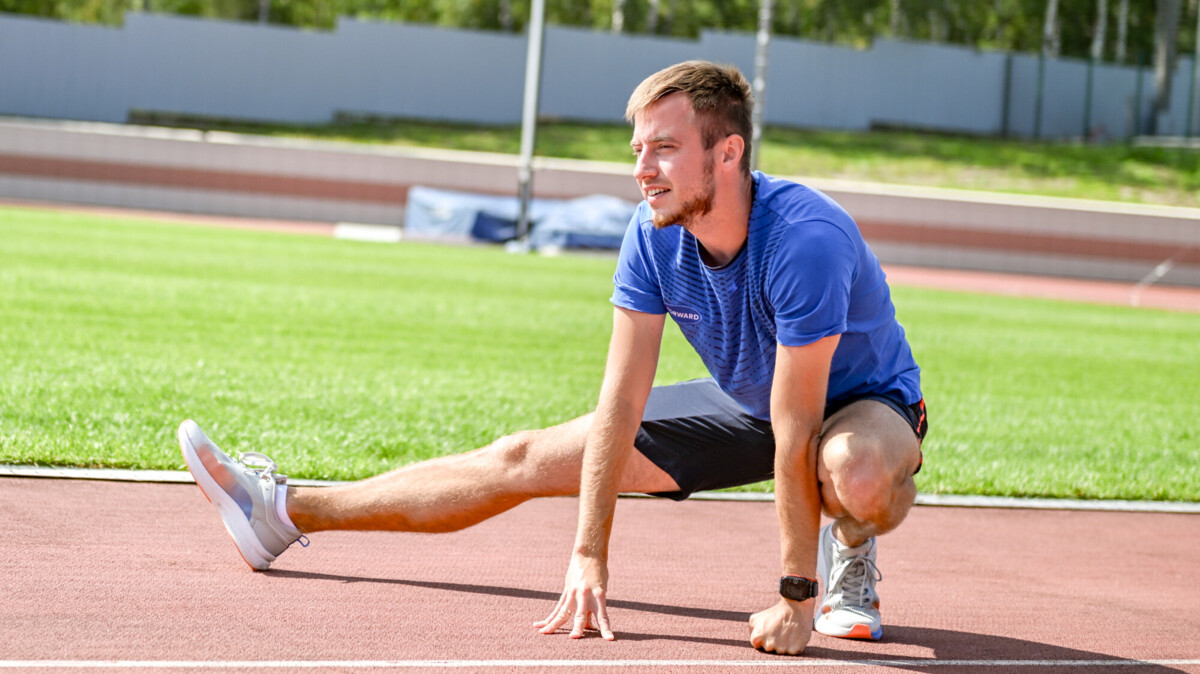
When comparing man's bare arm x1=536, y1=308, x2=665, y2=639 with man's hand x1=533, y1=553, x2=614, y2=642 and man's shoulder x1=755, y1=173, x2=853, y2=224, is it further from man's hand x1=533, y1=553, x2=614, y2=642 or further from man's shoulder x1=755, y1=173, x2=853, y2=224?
man's shoulder x1=755, y1=173, x2=853, y2=224

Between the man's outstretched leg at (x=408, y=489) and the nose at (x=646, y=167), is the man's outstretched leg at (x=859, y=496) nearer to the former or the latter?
the man's outstretched leg at (x=408, y=489)

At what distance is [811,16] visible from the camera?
5250 centimetres

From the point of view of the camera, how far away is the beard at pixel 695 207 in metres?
3.52

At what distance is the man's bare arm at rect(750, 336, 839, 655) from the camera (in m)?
3.50

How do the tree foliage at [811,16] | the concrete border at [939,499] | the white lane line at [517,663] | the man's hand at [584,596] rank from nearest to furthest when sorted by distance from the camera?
the white lane line at [517,663] < the man's hand at [584,596] < the concrete border at [939,499] < the tree foliage at [811,16]

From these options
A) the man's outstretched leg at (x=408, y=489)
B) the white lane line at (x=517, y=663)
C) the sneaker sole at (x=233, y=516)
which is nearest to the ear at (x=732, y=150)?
the man's outstretched leg at (x=408, y=489)

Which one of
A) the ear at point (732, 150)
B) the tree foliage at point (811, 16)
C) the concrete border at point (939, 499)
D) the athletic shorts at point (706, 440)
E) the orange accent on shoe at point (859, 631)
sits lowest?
the concrete border at point (939, 499)

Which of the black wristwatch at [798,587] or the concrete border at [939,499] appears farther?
the concrete border at [939,499]

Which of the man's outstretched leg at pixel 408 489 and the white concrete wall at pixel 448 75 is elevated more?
the white concrete wall at pixel 448 75

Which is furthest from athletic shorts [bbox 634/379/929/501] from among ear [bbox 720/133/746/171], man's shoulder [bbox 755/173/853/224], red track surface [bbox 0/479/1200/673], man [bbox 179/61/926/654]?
ear [bbox 720/133/746/171]

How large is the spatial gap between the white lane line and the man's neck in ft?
3.83

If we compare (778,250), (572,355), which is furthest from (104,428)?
(572,355)

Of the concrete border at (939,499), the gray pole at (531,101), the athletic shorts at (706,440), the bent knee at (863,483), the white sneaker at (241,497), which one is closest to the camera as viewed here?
the bent knee at (863,483)

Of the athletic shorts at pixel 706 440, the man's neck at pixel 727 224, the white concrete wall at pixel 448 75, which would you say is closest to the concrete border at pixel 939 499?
the athletic shorts at pixel 706 440
